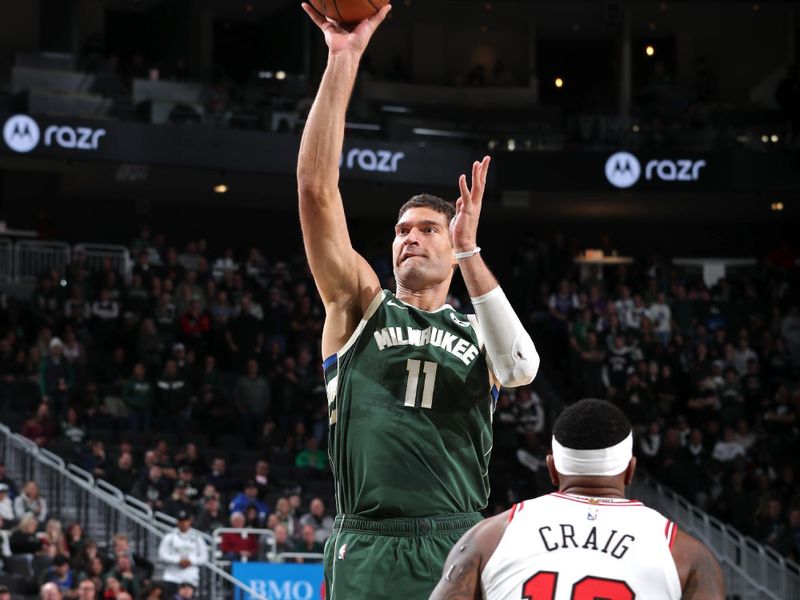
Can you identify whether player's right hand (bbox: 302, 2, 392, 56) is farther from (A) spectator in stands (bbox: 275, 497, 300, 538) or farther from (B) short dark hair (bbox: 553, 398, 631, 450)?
(A) spectator in stands (bbox: 275, 497, 300, 538)

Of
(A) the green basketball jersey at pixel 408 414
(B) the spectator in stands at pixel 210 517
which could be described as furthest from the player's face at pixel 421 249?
(B) the spectator in stands at pixel 210 517

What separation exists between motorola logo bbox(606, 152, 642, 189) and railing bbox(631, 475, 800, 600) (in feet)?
24.3

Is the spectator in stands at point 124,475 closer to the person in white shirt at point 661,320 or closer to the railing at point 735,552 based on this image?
the railing at point 735,552

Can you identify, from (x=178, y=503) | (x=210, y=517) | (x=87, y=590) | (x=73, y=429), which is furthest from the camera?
(x=73, y=429)

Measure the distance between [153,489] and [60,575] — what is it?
3.04m

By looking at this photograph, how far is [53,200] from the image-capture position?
1153 inches

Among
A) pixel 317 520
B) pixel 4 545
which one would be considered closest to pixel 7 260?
pixel 317 520

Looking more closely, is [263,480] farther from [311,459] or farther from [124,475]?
[124,475]

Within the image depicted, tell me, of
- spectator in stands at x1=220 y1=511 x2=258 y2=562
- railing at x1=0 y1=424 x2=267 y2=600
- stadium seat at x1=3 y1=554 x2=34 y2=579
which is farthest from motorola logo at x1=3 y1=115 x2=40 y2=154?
stadium seat at x1=3 y1=554 x2=34 y2=579

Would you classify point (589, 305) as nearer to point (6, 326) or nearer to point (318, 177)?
point (6, 326)

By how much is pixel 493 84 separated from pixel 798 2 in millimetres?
7364

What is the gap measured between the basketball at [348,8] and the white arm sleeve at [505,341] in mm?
1191

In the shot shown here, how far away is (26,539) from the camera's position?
15.4 metres

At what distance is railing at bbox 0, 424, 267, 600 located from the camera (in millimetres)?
16859
